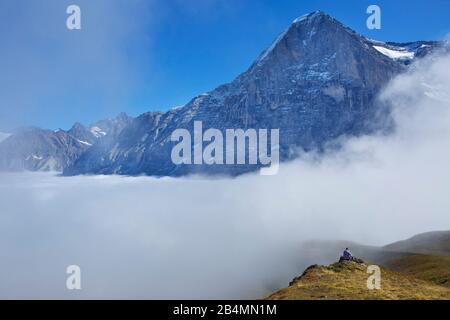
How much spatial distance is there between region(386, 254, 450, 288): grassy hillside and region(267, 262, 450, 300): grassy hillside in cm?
3610

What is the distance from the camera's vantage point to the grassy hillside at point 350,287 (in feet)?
231

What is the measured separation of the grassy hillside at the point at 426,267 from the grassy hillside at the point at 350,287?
36101 mm

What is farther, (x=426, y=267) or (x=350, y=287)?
(x=426, y=267)

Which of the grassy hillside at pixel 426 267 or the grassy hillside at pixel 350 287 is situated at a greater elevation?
the grassy hillside at pixel 350 287

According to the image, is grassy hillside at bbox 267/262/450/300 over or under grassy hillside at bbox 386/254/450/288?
over

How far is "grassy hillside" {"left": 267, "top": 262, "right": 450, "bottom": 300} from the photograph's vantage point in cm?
7055

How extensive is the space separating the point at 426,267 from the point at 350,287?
93.0m

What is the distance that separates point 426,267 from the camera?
515 feet

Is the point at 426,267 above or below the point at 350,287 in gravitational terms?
below

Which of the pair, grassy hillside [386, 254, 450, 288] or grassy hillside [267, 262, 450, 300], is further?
grassy hillside [386, 254, 450, 288]

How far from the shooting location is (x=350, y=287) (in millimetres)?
76688

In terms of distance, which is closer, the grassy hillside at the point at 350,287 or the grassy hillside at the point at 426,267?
the grassy hillside at the point at 350,287
